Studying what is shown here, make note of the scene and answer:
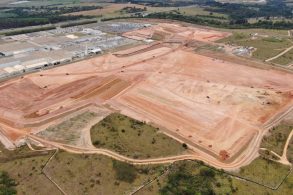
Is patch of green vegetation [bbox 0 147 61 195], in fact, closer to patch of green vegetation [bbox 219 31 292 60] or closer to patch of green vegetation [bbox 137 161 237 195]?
patch of green vegetation [bbox 137 161 237 195]

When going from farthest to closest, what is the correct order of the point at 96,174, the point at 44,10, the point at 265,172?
the point at 44,10 → the point at 265,172 → the point at 96,174

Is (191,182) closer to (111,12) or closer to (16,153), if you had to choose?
(16,153)

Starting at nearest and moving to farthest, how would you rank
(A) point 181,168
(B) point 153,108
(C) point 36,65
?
(A) point 181,168, (B) point 153,108, (C) point 36,65

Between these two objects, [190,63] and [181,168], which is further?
[190,63]

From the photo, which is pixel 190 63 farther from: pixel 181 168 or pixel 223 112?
pixel 181 168

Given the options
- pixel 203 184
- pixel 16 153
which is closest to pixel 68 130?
pixel 16 153

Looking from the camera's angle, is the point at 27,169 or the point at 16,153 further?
the point at 16,153

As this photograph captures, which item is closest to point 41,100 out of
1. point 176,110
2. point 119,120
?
point 119,120
